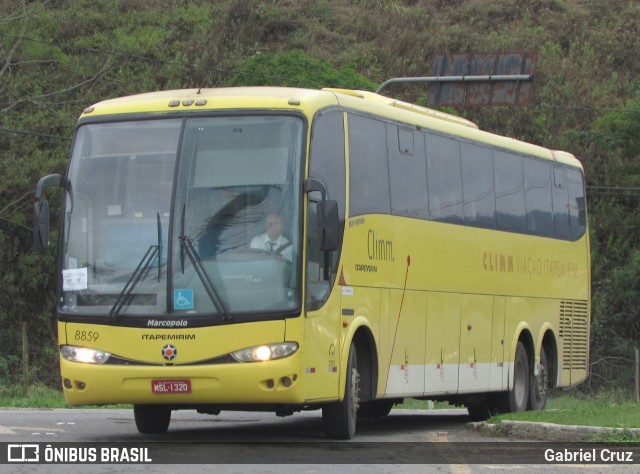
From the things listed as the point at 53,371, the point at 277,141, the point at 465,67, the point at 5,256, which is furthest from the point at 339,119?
the point at 5,256

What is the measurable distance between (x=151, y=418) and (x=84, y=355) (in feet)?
7.18

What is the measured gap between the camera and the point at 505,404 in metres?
21.5

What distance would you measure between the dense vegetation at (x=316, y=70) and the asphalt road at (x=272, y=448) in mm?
17881

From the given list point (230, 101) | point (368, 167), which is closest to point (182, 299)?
point (230, 101)

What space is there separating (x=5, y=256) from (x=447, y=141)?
2513 cm

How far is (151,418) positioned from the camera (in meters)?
16.3

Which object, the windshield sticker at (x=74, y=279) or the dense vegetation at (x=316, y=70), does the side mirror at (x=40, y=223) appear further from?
the dense vegetation at (x=316, y=70)

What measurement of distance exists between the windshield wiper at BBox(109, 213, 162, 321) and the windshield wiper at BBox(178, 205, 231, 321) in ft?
0.79

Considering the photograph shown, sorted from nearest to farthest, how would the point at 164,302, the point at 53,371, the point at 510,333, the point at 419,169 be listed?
the point at 164,302
the point at 419,169
the point at 510,333
the point at 53,371

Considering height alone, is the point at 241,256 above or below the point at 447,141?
below

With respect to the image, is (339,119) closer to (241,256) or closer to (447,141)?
(241,256)

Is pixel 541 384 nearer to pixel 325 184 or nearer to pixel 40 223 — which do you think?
pixel 325 184

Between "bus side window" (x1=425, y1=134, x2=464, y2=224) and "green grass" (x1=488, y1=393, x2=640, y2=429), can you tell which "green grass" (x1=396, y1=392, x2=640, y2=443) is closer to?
"green grass" (x1=488, y1=393, x2=640, y2=429)

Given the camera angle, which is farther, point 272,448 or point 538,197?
point 538,197
